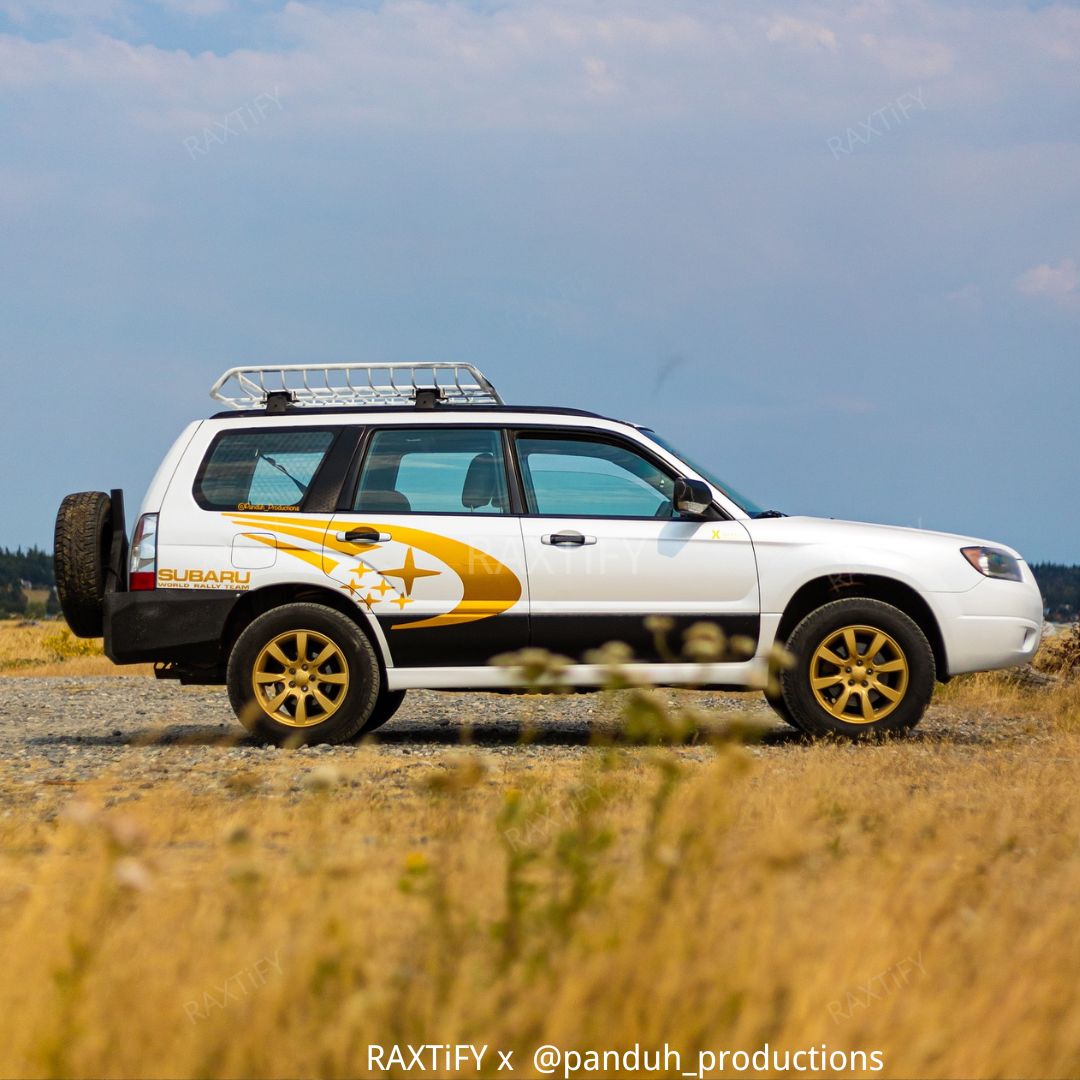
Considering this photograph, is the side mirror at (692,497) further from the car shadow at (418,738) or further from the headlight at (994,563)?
the headlight at (994,563)

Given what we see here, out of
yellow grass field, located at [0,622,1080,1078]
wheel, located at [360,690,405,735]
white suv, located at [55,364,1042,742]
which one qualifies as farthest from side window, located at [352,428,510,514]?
yellow grass field, located at [0,622,1080,1078]

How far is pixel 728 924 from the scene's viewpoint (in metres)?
2.98

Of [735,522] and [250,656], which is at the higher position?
[735,522]

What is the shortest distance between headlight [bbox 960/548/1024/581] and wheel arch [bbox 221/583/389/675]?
359 cm

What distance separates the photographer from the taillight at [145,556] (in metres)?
8.51

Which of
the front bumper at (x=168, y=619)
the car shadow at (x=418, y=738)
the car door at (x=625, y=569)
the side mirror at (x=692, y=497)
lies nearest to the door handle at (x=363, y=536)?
the front bumper at (x=168, y=619)

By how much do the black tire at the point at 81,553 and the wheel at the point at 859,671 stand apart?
4183 millimetres

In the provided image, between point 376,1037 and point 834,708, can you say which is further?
point 834,708

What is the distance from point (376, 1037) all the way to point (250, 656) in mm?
5954

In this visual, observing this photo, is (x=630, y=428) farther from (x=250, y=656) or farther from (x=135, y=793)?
(x=135, y=793)

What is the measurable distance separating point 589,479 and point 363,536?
141 centimetres

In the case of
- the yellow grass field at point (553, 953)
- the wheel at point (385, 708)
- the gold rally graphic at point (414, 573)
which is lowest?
the wheel at point (385, 708)

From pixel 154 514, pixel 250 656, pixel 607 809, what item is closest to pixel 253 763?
pixel 250 656

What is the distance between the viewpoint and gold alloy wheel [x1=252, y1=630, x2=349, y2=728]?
329 inches
